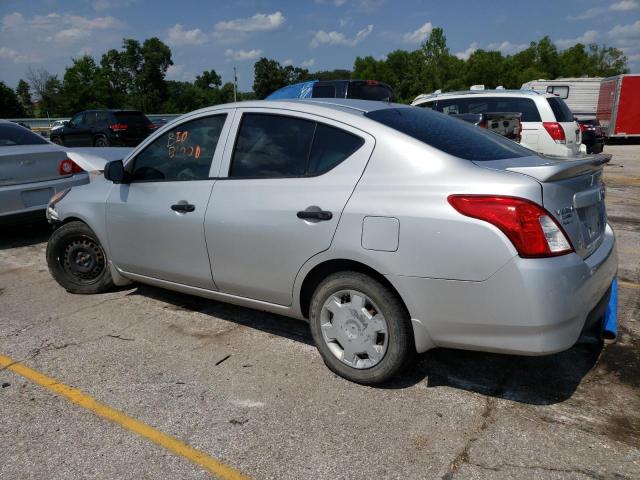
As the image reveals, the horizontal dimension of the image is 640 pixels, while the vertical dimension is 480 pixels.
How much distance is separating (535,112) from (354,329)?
8.22 metres

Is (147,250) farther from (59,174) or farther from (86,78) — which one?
(86,78)

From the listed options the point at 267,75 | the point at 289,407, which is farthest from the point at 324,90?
the point at 267,75

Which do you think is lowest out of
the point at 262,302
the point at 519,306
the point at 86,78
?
the point at 262,302

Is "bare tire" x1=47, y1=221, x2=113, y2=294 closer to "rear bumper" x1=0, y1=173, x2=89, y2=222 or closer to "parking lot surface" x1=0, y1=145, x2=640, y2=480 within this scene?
"parking lot surface" x1=0, y1=145, x2=640, y2=480

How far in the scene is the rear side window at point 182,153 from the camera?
365 centimetres

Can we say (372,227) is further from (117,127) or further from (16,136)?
(117,127)

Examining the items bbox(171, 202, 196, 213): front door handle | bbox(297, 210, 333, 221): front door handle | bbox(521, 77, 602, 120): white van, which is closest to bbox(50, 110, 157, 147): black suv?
bbox(171, 202, 196, 213): front door handle

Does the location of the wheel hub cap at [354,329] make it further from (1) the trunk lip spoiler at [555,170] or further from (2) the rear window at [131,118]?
(2) the rear window at [131,118]

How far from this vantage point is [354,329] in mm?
2996

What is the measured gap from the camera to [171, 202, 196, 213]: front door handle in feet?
11.8

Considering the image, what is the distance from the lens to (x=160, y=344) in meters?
3.71

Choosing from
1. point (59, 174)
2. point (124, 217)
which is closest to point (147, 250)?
point (124, 217)

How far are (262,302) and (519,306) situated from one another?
1655mm

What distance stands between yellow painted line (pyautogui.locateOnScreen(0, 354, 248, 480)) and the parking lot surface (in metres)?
0.03
